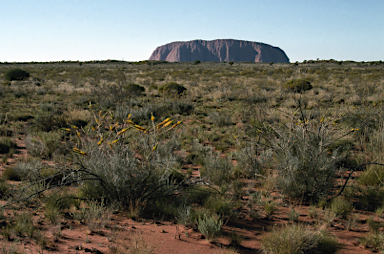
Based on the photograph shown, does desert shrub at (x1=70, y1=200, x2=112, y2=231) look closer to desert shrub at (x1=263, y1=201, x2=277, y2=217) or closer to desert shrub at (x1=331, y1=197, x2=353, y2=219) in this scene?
desert shrub at (x1=263, y1=201, x2=277, y2=217)

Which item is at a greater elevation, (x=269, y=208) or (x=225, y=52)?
(x=225, y=52)

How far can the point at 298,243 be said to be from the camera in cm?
239

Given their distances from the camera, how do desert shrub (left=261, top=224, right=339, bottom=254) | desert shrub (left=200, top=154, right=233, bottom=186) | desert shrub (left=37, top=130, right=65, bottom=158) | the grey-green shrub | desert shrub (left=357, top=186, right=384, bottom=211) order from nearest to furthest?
desert shrub (left=261, top=224, right=339, bottom=254), the grey-green shrub, desert shrub (left=357, top=186, right=384, bottom=211), desert shrub (left=200, top=154, right=233, bottom=186), desert shrub (left=37, top=130, right=65, bottom=158)

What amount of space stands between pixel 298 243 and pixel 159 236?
1.45m

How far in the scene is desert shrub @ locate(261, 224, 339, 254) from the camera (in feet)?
7.80

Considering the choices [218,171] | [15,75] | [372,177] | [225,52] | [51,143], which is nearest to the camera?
[372,177]

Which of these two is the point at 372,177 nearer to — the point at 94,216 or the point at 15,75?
the point at 94,216

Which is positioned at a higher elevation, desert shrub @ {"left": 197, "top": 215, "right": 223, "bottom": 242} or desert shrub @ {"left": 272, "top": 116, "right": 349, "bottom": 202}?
desert shrub @ {"left": 272, "top": 116, "right": 349, "bottom": 202}

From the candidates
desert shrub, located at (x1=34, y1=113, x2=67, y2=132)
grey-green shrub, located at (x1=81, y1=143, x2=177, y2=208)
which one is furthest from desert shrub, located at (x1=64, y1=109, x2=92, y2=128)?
grey-green shrub, located at (x1=81, y1=143, x2=177, y2=208)

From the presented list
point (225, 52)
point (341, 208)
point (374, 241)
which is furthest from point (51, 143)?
point (225, 52)

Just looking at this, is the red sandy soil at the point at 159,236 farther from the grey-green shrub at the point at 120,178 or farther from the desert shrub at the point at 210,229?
the grey-green shrub at the point at 120,178

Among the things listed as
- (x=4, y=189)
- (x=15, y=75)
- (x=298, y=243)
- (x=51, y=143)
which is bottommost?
(x=4, y=189)

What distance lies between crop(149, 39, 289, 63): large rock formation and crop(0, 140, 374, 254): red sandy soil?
523ft

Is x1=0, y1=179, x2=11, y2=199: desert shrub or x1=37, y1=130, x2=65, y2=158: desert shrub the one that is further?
x1=37, y1=130, x2=65, y2=158: desert shrub
